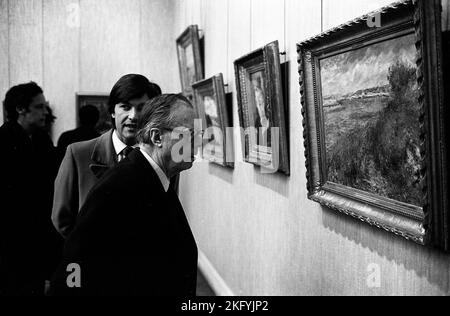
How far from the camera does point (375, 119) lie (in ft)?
7.18

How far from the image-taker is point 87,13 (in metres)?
7.71

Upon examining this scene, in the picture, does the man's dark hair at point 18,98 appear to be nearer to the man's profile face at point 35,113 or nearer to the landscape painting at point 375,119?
the man's profile face at point 35,113

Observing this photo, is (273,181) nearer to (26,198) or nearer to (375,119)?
(375,119)

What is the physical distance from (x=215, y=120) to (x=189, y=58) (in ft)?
5.75

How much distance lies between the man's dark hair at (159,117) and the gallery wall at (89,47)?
18.9ft

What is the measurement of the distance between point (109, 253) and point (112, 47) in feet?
21.4

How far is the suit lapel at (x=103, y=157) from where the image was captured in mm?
2900

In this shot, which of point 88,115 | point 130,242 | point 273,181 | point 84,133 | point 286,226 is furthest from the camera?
point 88,115

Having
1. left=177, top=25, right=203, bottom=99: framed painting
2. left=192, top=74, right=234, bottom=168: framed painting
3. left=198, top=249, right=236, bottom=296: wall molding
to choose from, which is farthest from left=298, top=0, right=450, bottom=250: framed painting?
left=177, top=25, right=203, bottom=99: framed painting

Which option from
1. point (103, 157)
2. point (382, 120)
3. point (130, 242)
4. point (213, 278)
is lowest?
point (213, 278)

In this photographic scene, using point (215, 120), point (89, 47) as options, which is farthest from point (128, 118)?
point (89, 47)

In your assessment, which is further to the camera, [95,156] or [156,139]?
[95,156]

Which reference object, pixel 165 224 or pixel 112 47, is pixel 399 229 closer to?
pixel 165 224

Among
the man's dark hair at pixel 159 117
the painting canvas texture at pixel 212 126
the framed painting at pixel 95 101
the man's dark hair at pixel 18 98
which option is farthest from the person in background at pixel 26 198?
the framed painting at pixel 95 101
